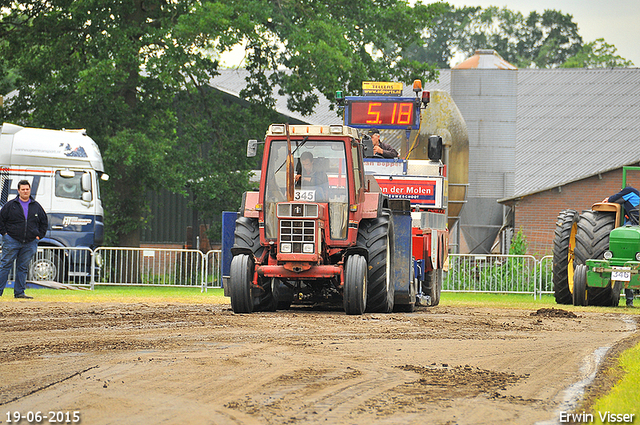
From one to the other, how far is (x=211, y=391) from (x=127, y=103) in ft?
71.8

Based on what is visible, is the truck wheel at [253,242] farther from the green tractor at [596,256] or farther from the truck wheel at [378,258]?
the green tractor at [596,256]

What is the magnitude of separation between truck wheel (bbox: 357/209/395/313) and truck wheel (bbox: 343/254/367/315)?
1.22 feet

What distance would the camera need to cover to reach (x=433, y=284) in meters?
16.5

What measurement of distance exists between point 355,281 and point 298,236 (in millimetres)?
1014

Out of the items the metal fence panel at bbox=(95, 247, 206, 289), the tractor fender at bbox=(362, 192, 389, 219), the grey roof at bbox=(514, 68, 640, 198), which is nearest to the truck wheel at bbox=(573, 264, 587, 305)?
the tractor fender at bbox=(362, 192, 389, 219)

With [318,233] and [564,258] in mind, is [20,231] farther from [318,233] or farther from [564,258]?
[564,258]

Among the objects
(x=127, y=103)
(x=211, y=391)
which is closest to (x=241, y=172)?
(x=127, y=103)

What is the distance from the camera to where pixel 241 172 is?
27.4 metres

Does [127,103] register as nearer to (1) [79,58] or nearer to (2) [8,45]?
(1) [79,58]

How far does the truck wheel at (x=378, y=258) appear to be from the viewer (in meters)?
12.9

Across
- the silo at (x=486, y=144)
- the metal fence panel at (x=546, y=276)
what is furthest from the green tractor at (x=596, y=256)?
the silo at (x=486, y=144)

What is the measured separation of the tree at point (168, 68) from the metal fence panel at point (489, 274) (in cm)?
691

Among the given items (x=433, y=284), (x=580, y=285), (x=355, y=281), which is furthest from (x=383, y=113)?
(x=355, y=281)

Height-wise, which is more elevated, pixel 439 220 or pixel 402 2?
pixel 402 2
